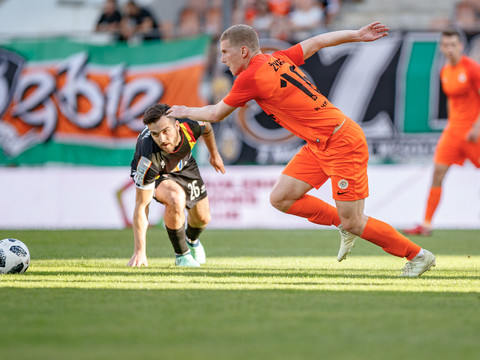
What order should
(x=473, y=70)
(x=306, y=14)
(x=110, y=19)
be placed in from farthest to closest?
(x=306, y=14) → (x=110, y=19) → (x=473, y=70)

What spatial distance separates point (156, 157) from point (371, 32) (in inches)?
81.9

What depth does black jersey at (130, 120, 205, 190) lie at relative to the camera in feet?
20.8

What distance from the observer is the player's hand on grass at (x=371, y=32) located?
19.3 feet

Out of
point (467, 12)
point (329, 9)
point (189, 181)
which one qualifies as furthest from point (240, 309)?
point (467, 12)

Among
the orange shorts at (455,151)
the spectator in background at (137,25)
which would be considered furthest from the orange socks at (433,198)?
the spectator in background at (137,25)

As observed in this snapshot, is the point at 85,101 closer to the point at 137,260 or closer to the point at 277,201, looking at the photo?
the point at 137,260

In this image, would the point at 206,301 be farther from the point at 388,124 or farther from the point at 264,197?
the point at 388,124

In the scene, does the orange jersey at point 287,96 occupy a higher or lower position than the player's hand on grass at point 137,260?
higher

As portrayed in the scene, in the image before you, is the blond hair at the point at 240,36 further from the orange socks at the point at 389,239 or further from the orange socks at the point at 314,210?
the orange socks at the point at 389,239

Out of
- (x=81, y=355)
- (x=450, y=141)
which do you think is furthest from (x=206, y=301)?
(x=450, y=141)

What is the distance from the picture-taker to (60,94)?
40.7 feet

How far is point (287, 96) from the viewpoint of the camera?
18.3 feet

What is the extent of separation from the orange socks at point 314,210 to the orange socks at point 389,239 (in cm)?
54

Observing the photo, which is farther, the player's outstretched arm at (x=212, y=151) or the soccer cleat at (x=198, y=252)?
the soccer cleat at (x=198, y=252)
